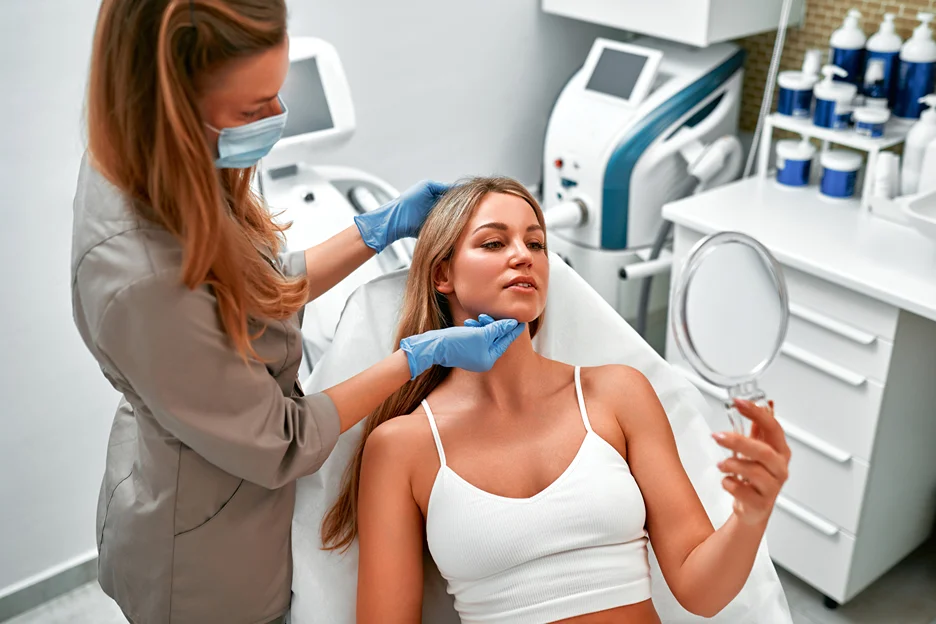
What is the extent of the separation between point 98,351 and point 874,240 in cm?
163

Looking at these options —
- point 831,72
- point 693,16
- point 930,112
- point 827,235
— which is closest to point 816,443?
point 827,235

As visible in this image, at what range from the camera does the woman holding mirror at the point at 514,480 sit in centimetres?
130

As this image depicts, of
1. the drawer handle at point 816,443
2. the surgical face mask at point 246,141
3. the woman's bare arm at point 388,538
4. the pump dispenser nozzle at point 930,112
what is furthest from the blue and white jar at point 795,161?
the surgical face mask at point 246,141

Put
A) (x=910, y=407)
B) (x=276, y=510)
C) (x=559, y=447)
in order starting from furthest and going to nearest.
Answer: (x=910, y=407), (x=559, y=447), (x=276, y=510)

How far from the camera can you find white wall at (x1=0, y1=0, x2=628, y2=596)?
1.94 m

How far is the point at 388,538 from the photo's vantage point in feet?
4.33

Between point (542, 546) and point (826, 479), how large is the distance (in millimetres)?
1018

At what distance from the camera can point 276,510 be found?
128 centimetres

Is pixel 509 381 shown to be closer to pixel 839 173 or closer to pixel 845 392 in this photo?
pixel 845 392

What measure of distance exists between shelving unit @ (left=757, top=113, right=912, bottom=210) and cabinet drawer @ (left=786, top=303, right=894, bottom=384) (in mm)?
360

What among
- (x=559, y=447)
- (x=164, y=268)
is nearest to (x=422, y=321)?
(x=559, y=447)

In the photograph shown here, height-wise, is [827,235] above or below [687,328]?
below

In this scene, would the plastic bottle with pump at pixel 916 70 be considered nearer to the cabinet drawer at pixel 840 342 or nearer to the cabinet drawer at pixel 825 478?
the cabinet drawer at pixel 840 342

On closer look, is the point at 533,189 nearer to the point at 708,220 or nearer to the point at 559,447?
the point at 708,220
